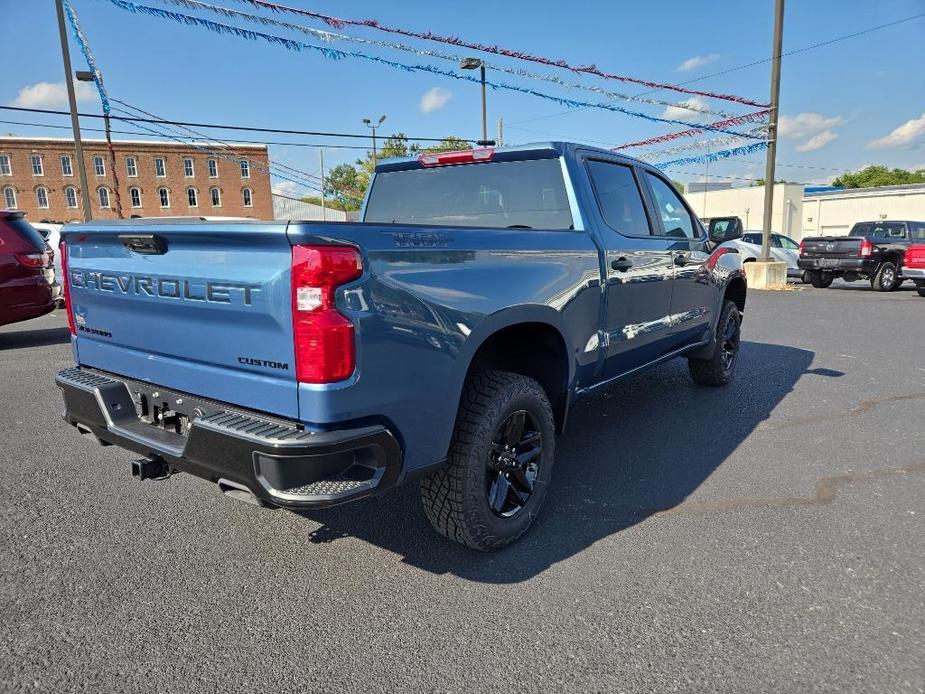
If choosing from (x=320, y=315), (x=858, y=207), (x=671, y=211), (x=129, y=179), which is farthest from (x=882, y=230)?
(x=129, y=179)

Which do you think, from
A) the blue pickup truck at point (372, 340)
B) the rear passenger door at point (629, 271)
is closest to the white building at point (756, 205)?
the rear passenger door at point (629, 271)

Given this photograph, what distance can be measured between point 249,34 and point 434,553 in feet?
30.2

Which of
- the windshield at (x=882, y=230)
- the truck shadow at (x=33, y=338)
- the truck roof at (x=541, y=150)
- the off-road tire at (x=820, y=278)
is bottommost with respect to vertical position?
the off-road tire at (x=820, y=278)

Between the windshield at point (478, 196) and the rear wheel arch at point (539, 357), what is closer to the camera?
the rear wheel arch at point (539, 357)

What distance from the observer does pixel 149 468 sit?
2.55m

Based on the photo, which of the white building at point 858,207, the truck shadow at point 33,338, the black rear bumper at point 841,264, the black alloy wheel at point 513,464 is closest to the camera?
the black alloy wheel at point 513,464

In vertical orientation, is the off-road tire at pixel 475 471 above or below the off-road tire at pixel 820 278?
above

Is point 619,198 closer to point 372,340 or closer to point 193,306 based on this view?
point 372,340

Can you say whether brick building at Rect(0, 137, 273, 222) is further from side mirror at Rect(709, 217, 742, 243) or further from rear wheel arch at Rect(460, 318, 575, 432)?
rear wheel arch at Rect(460, 318, 575, 432)

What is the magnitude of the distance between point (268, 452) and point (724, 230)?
14.4 ft

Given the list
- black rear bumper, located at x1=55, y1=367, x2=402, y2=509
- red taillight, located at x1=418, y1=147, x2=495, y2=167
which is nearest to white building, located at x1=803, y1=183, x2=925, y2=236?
red taillight, located at x1=418, y1=147, x2=495, y2=167

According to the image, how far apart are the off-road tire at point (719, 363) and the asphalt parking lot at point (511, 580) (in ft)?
4.15

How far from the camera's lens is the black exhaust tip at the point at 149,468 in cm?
253

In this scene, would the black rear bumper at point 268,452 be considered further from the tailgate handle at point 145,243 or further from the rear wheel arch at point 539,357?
the rear wheel arch at point 539,357
